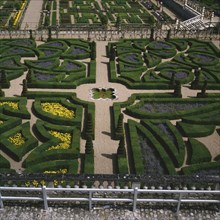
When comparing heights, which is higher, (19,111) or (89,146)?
(89,146)

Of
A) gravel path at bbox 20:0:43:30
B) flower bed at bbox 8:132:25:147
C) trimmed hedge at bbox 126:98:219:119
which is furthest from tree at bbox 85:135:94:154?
gravel path at bbox 20:0:43:30

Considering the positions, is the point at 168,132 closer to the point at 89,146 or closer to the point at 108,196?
the point at 89,146

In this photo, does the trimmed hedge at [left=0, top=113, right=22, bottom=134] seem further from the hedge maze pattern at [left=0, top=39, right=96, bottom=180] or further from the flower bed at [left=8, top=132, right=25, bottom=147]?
the flower bed at [left=8, top=132, right=25, bottom=147]

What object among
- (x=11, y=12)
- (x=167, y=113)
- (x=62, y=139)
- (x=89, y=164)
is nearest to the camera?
(x=89, y=164)

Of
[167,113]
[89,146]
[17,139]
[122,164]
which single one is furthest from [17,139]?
[167,113]

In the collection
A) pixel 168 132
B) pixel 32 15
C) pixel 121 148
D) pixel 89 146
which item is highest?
pixel 89 146

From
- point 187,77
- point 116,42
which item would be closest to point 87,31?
point 116,42

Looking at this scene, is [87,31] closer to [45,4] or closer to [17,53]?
[17,53]

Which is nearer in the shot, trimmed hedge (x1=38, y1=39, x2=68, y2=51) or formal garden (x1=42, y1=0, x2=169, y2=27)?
trimmed hedge (x1=38, y1=39, x2=68, y2=51)
